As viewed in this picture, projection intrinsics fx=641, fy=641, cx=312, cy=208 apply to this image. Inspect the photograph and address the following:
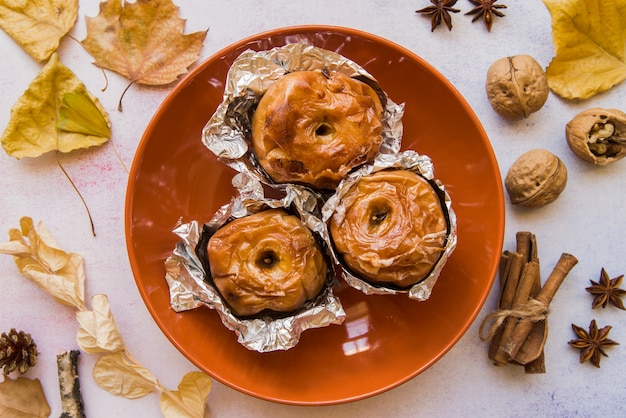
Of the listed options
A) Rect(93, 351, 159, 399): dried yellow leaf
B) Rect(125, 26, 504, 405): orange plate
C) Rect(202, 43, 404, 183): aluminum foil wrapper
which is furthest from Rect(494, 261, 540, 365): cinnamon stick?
Rect(93, 351, 159, 399): dried yellow leaf

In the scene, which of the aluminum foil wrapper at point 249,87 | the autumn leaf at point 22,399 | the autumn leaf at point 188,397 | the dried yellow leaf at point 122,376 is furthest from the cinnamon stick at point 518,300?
the autumn leaf at point 22,399

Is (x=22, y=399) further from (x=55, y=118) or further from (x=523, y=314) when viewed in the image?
(x=523, y=314)

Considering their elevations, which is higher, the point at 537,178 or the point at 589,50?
the point at 589,50

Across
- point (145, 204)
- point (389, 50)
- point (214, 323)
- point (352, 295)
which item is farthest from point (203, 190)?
point (389, 50)

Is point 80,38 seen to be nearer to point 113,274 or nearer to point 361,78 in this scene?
point 113,274

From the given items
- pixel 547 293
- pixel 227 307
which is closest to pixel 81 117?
pixel 227 307

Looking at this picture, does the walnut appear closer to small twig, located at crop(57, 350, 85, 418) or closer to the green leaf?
the green leaf

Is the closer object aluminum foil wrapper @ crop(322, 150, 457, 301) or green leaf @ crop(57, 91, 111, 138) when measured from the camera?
aluminum foil wrapper @ crop(322, 150, 457, 301)
